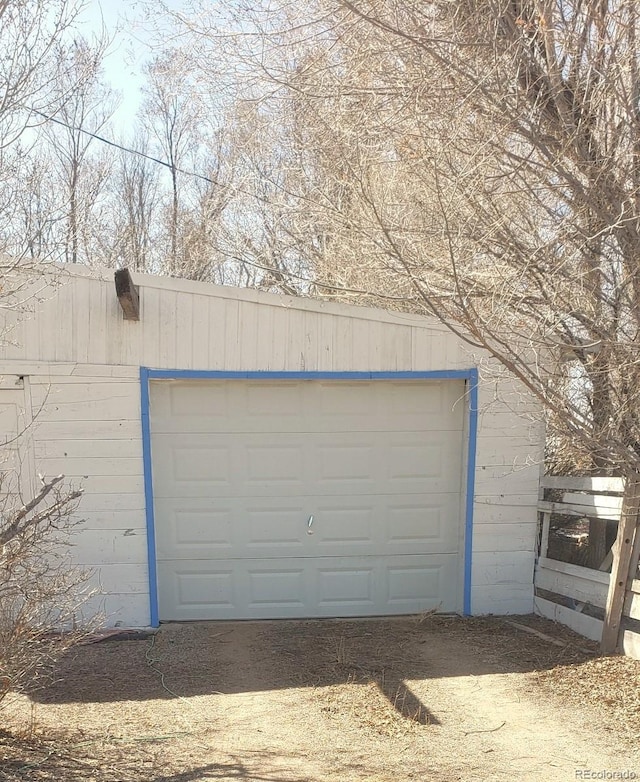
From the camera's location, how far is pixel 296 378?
6.62 meters

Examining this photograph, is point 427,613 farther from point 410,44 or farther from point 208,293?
point 410,44

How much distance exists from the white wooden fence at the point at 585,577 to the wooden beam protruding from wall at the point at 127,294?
12.7 ft

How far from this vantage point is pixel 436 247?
559cm

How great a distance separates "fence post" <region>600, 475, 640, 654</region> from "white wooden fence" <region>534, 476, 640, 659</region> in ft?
0.04

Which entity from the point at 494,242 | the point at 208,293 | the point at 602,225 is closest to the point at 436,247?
the point at 494,242

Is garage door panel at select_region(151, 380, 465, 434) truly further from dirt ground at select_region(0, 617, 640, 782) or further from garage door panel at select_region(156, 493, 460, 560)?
dirt ground at select_region(0, 617, 640, 782)

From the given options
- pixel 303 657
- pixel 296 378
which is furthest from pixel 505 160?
pixel 303 657

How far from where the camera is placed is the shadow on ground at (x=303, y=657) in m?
5.22

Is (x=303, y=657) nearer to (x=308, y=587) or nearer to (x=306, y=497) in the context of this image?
(x=308, y=587)

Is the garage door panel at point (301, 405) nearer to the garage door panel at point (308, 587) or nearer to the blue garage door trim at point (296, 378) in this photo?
the blue garage door trim at point (296, 378)

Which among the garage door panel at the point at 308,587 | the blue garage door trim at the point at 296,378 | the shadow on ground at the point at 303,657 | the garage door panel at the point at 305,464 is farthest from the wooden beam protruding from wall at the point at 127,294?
the shadow on ground at the point at 303,657

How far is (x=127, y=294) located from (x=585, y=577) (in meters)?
4.30

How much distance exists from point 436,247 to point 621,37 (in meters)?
1.77

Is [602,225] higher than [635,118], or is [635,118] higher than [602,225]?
[635,118]
